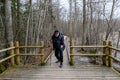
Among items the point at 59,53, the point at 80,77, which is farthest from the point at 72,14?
the point at 80,77

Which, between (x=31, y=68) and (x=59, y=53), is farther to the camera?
(x=59, y=53)

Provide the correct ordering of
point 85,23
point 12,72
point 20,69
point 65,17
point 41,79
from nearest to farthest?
point 41,79 < point 12,72 < point 20,69 < point 85,23 < point 65,17

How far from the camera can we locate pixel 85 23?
73.4 ft

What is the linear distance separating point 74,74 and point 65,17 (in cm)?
4712

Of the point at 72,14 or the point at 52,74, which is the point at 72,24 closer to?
the point at 72,14

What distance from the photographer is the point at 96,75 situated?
7.53m

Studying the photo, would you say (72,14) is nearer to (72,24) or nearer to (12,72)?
(72,24)

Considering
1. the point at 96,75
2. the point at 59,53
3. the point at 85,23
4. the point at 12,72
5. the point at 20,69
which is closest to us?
the point at 96,75

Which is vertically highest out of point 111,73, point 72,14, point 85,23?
point 72,14

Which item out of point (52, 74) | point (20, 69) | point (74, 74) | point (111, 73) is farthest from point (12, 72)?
point (111, 73)

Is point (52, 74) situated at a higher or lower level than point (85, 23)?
lower

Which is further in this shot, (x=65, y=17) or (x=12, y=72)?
(x=65, y=17)

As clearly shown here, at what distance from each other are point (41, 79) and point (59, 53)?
119 inches

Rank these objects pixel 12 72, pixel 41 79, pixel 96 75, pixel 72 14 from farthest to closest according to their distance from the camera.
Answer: pixel 72 14 → pixel 12 72 → pixel 96 75 → pixel 41 79
